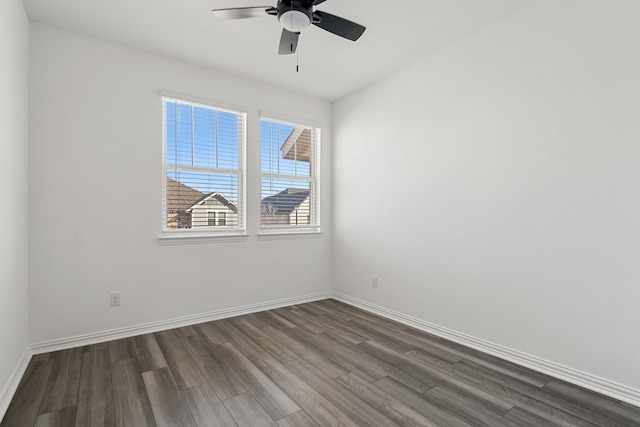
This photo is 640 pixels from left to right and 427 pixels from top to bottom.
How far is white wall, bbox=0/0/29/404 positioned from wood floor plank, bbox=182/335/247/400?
3.76 feet

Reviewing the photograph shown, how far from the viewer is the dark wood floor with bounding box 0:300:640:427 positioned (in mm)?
1865

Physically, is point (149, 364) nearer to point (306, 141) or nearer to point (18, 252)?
point (18, 252)

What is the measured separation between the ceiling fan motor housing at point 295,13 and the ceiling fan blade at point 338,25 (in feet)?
0.22

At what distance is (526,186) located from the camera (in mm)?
2537

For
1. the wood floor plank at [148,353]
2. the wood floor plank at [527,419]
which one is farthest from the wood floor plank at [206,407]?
the wood floor plank at [527,419]

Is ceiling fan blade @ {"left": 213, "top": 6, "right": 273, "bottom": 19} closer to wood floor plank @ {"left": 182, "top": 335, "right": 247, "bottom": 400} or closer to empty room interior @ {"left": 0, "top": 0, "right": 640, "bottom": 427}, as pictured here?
empty room interior @ {"left": 0, "top": 0, "right": 640, "bottom": 427}

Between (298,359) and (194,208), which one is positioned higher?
(194,208)

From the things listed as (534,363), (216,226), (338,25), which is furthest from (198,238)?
(534,363)

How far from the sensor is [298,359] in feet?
8.61

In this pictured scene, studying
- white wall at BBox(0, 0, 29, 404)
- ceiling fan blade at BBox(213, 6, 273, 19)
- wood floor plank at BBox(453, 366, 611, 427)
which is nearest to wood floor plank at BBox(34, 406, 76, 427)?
white wall at BBox(0, 0, 29, 404)

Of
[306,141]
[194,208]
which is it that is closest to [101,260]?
[194,208]

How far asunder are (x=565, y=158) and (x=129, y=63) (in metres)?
3.81

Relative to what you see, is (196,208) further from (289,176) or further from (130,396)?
(130,396)

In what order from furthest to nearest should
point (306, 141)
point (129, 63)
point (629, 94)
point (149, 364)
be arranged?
point (306, 141), point (129, 63), point (149, 364), point (629, 94)
